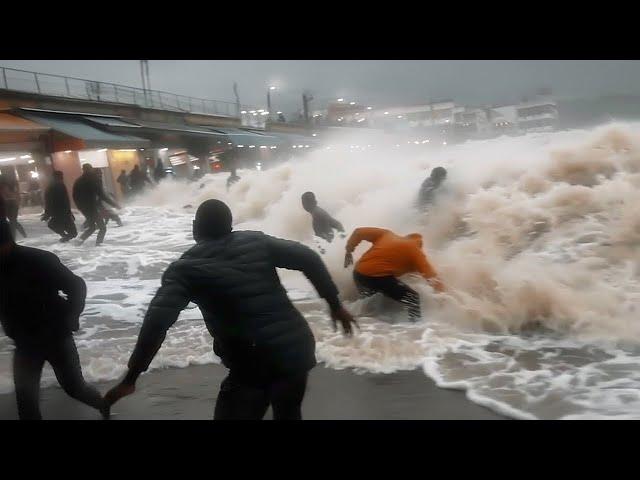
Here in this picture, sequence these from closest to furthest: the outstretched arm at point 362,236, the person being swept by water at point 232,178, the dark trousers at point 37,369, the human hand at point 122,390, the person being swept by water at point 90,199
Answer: the human hand at point 122,390, the dark trousers at point 37,369, the outstretched arm at point 362,236, the person being swept by water at point 90,199, the person being swept by water at point 232,178

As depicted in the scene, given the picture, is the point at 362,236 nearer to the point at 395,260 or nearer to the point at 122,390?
the point at 395,260

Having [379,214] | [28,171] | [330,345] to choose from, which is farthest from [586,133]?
[28,171]

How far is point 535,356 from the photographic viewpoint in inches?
154

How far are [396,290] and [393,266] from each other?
0.23 m

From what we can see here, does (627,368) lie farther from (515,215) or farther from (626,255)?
(515,215)

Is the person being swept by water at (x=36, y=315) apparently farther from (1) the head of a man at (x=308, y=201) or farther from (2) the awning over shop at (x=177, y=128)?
(2) the awning over shop at (x=177, y=128)

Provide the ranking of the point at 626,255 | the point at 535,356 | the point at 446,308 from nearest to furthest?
the point at 535,356, the point at 446,308, the point at 626,255

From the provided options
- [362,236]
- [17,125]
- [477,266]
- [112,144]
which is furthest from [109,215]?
[477,266]

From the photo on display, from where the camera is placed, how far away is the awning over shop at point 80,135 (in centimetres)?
781

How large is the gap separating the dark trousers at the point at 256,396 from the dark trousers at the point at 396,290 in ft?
8.21

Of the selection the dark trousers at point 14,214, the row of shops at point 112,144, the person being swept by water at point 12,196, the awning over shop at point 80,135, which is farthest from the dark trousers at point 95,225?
the dark trousers at point 14,214

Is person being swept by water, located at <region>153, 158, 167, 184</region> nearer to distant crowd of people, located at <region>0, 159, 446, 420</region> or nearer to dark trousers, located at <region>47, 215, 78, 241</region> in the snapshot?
dark trousers, located at <region>47, 215, 78, 241</region>

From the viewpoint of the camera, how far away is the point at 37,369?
2.75m
